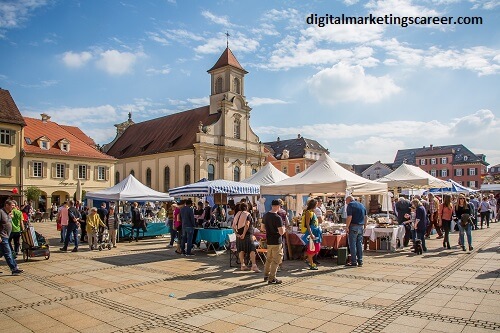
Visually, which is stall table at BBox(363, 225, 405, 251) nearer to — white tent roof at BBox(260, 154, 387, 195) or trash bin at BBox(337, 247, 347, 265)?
white tent roof at BBox(260, 154, 387, 195)

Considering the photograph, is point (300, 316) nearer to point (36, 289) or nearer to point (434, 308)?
point (434, 308)

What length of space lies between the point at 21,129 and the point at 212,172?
65.6 feet

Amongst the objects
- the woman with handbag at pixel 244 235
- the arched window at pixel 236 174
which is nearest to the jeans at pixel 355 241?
the woman with handbag at pixel 244 235

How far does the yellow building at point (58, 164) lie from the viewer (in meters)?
37.9

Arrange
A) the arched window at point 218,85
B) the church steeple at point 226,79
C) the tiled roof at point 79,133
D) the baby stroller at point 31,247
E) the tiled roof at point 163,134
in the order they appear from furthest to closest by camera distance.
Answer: the tiled roof at point 79,133
the arched window at point 218,85
the church steeple at point 226,79
the tiled roof at point 163,134
the baby stroller at point 31,247

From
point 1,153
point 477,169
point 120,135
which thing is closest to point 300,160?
point 120,135

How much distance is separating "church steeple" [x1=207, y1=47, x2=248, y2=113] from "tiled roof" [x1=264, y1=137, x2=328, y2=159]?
22.6m

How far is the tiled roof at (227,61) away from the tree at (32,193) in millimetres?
25425

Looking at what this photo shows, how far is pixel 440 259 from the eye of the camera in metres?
11.7

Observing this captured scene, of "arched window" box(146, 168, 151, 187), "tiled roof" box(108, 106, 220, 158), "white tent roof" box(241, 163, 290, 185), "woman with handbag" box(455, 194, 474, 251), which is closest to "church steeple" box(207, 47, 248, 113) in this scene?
"tiled roof" box(108, 106, 220, 158)

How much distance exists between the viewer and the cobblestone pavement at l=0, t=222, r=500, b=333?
5949mm

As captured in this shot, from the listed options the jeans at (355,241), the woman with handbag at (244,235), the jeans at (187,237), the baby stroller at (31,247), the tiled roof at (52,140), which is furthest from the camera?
the tiled roof at (52,140)

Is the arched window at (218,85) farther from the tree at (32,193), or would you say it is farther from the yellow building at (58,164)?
the tree at (32,193)

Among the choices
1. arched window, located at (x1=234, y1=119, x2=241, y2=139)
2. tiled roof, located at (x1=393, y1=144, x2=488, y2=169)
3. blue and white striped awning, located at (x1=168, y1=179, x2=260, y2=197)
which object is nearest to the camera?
blue and white striped awning, located at (x1=168, y1=179, x2=260, y2=197)
